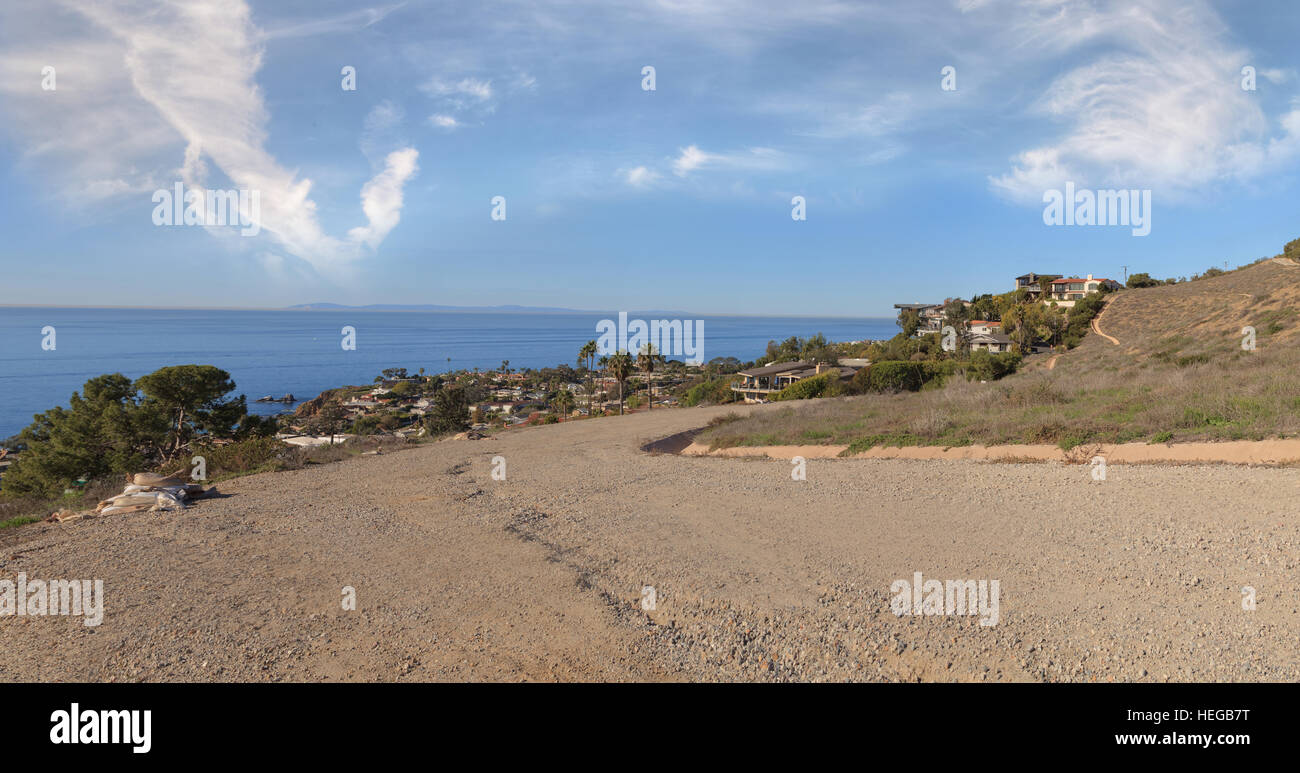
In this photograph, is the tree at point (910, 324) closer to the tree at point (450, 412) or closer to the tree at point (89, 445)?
the tree at point (450, 412)

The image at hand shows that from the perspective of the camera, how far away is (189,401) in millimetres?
24500

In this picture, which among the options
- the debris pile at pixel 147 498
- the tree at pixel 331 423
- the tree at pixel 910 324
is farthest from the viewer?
the tree at pixel 910 324

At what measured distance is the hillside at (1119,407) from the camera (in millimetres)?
10812

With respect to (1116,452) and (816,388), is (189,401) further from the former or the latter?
(1116,452)

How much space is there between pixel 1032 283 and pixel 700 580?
284 ft

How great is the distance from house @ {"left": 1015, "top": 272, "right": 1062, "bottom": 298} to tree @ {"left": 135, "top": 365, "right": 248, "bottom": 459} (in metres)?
76.2

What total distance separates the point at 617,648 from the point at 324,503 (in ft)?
26.8

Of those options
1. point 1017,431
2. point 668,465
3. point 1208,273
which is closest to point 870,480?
point 1017,431

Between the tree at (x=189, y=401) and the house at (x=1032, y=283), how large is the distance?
76.2 metres

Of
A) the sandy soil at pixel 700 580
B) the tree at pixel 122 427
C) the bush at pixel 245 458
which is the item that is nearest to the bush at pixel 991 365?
the sandy soil at pixel 700 580

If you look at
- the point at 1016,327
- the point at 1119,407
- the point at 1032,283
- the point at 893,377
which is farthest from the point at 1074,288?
the point at 1119,407

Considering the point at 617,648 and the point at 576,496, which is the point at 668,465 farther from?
the point at 617,648

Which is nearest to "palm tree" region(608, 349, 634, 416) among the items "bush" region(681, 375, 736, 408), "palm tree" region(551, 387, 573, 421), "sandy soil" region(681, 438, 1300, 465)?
"bush" region(681, 375, 736, 408)
